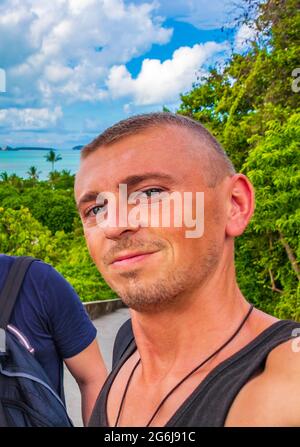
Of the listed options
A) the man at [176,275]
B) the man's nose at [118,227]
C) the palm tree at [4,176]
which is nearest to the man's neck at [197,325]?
the man at [176,275]

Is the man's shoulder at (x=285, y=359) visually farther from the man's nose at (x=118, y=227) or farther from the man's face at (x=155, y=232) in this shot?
the man's nose at (x=118, y=227)

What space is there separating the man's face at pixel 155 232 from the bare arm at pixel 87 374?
2.50 ft

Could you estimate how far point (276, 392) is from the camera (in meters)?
0.67

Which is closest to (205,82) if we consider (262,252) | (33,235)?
(262,252)

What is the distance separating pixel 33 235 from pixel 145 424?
1489 centimetres

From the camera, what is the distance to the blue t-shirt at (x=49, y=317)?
137 centimetres

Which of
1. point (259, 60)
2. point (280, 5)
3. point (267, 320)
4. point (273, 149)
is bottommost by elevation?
point (267, 320)

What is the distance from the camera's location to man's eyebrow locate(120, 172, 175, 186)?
80 centimetres

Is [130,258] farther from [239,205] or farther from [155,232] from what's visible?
[239,205]

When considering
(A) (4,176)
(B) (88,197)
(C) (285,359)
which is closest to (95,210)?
(B) (88,197)

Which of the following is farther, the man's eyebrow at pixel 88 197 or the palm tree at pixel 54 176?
the palm tree at pixel 54 176

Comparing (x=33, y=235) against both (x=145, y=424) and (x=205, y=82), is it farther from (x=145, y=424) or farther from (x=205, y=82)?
(x=145, y=424)

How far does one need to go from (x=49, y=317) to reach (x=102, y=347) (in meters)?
6.95

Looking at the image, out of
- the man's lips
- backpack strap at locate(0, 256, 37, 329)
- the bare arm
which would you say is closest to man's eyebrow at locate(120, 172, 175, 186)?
the man's lips
